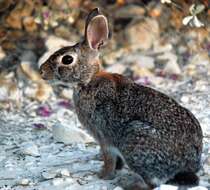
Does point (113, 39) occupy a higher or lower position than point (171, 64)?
higher

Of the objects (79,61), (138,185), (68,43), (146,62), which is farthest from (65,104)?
(138,185)

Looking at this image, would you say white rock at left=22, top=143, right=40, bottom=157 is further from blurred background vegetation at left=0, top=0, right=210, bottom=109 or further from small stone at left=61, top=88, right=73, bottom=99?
small stone at left=61, top=88, right=73, bottom=99

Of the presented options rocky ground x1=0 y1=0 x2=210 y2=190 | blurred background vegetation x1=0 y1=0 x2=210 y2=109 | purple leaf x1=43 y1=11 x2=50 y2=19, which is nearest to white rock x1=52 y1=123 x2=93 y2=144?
rocky ground x1=0 y1=0 x2=210 y2=190

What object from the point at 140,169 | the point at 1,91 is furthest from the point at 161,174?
the point at 1,91

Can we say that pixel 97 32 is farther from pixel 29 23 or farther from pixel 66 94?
pixel 29 23

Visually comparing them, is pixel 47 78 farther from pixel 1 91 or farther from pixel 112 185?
pixel 1 91

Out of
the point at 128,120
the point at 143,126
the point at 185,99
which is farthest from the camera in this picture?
the point at 185,99
